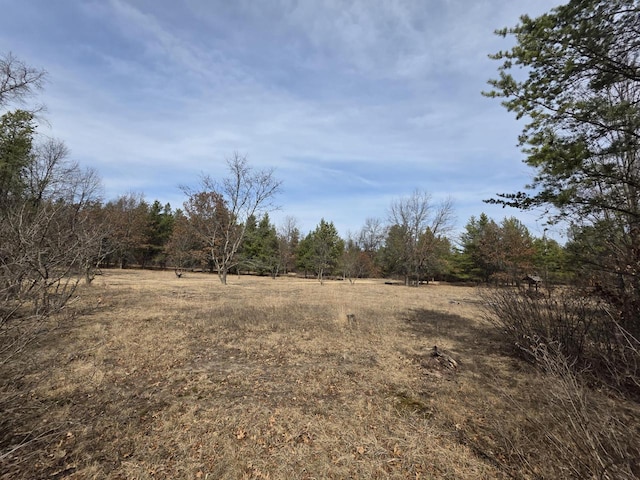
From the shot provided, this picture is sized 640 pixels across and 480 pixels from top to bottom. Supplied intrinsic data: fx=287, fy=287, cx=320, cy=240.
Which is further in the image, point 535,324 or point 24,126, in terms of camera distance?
point 24,126

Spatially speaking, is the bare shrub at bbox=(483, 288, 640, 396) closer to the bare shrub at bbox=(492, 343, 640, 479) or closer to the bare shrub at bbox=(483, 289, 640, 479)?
the bare shrub at bbox=(483, 289, 640, 479)

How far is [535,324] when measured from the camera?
6410 mm

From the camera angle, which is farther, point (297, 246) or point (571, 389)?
point (297, 246)

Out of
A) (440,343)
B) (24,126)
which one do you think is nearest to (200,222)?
(24,126)

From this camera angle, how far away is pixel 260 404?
443 cm

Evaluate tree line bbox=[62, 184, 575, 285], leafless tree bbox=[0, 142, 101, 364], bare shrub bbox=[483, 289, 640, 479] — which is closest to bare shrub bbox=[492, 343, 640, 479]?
bare shrub bbox=[483, 289, 640, 479]

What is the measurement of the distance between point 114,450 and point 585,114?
8318 mm

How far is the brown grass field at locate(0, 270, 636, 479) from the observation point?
310 cm

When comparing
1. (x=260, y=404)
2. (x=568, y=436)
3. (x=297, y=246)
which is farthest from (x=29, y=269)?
(x=297, y=246)

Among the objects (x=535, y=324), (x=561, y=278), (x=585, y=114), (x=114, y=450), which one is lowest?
(x=114, y=450)

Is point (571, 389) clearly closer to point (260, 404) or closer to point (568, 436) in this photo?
point (568, 436)

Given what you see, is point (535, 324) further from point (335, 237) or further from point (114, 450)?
point (335, 237)

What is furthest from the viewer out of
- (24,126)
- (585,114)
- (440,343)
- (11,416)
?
(24,126)

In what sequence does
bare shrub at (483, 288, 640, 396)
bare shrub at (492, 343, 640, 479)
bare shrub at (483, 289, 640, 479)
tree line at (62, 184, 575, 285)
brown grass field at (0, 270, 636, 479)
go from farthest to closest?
tree line at (62, 184, 575, 285)
bare shrub at (483, 288, 640, 396)
brown grass field at (0, 270, 636, 479)
bare shrub at (483, 289, 640, 479)
bare shrub at (492, 343, 640, 479)
